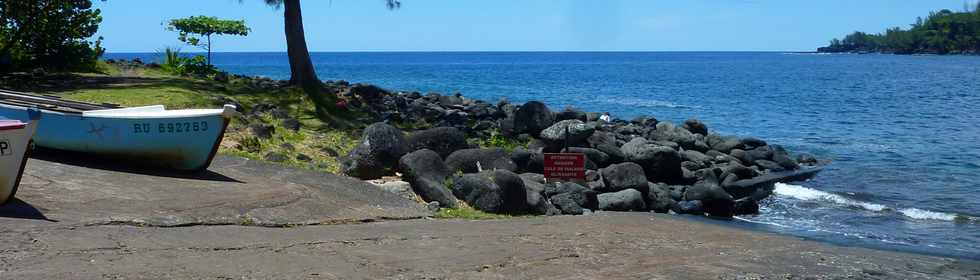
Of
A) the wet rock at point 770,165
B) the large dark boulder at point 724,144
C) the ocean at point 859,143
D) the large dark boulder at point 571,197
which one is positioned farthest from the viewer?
the large dark boulder at point 724,144

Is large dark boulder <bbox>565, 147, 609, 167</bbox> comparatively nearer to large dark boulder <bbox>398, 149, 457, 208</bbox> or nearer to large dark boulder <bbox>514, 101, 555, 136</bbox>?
large dark boulder <bbox>514, 101, 555, 136</bbox>

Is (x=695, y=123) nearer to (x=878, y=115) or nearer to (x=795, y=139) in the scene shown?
(x=795, y=139)

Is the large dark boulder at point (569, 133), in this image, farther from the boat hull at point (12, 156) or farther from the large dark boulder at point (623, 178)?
the boat hull at point (12, 156)

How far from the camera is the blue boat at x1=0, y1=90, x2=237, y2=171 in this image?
11836mm

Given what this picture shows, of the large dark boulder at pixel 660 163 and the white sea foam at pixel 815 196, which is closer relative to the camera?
the white sea foam at pixel 815 196

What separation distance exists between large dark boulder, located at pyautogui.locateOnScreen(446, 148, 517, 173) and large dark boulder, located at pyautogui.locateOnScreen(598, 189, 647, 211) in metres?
1.69

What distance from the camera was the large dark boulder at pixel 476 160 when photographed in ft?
50.0

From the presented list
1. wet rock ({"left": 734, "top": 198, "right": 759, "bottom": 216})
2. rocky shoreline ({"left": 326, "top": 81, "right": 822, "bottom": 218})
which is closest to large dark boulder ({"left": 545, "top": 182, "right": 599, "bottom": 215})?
rocky shoreline ({"left": 326, "top": 81, "right": 822, "bottom": 218})

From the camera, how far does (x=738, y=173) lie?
66.1ft

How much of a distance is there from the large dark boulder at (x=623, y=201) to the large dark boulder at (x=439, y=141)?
2.70 meters

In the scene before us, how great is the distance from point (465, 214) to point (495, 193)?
664 millimetres

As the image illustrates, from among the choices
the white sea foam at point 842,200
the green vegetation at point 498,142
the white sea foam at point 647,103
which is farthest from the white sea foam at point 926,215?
the white sea foam at point 647,103

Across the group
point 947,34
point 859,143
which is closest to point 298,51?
point 859,143

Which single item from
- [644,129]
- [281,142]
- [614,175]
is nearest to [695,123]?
[644,129]
